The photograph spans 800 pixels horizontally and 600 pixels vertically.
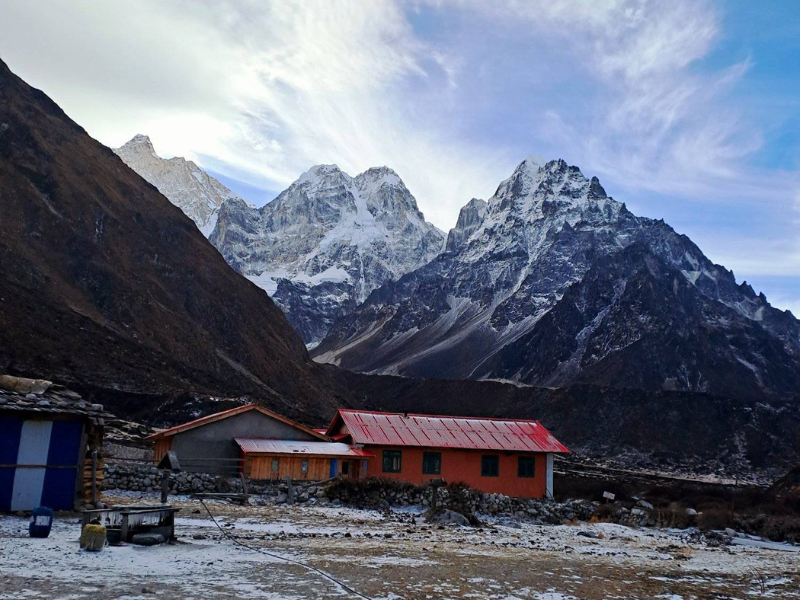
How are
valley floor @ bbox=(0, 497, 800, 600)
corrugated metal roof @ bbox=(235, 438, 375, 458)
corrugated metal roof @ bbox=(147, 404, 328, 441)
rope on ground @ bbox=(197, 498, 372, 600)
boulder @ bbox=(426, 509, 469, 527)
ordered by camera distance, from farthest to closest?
corrugated metal roof @ bbox=(235, 438, 375, 458) → corrugated metal roof @ bbox=(147, 404, 328, 441) → boulder @ bbox=(426, 509, 469, 527) → rope on ground @ bbox=(197, 498, 372, 600) → valley floor @ bbox=(0, 497, 800, 600)

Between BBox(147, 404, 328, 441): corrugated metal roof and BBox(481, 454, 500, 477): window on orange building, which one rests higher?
BBox(147, 404, 328, 441): corrugated metal roof

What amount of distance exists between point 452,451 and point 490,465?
199 centimetres

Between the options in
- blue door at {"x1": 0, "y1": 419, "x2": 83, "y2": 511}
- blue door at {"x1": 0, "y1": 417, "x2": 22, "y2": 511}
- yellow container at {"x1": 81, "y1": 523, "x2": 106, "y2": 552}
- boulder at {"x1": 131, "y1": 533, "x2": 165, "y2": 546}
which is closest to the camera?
yellow container at {"x1": 81, "y1": 523, "x2": 106, "y2": 552}

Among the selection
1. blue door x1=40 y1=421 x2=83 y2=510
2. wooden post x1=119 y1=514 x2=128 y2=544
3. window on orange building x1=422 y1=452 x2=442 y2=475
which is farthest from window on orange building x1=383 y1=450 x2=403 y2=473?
wooden post x1=119 y1=514 x2=128 y2=544

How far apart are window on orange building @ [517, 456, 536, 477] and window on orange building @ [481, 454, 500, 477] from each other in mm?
1103

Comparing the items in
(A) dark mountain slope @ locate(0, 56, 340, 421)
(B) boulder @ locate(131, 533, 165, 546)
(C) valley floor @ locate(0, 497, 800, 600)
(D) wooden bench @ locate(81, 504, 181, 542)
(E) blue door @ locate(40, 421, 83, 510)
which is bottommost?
(C) valley floor @ locate(0, 497, 800, 600)

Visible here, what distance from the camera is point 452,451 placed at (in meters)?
35.5

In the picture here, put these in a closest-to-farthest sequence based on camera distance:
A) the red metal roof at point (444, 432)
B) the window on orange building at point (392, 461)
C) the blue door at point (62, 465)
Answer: the blue door at point (62, 465)
the window on orange building at point (392, 461)
the red metal roof at point (444, 432)

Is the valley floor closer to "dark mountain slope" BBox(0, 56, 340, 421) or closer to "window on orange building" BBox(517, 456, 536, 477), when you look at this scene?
"window on orange building" BBox(517, 456, 536, 477)

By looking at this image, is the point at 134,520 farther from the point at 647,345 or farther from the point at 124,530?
the point at 647,345

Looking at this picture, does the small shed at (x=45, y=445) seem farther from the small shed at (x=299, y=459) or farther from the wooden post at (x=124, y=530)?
the small shed at (x=299, y=459)

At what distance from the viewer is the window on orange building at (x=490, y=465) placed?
35.8 meters

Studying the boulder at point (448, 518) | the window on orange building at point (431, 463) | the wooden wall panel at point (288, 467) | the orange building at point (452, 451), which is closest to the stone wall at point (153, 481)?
the wooden wall panel at point (288, 467)

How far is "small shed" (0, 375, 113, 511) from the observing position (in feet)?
59.5
